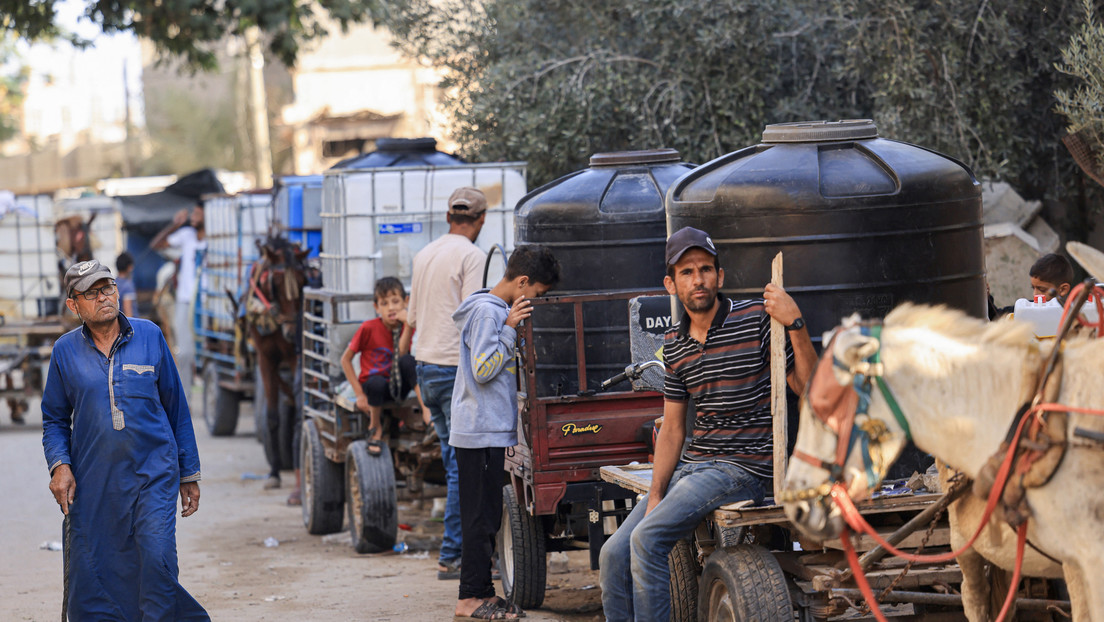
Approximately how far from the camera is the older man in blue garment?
5816 mm

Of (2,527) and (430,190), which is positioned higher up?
(430,190)

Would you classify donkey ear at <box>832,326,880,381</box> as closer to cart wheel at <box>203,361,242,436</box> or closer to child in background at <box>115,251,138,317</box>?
child in background at <box>115,251,138,317</box>

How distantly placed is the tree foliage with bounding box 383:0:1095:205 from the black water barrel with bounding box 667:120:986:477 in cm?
437

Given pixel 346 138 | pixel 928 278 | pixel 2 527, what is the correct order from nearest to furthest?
pixel 928 278 → pixel 2 527 → pixel 346 138

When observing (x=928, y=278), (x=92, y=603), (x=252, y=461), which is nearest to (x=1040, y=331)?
(x=928, y=278)

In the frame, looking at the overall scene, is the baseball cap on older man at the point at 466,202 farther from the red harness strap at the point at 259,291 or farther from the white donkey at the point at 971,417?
the white donkey at the point at 971,417

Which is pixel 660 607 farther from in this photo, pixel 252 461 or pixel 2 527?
pixel 252 461

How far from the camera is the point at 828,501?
138 inches

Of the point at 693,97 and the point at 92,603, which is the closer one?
the point at 92,603

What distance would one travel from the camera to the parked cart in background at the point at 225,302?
14.3 m

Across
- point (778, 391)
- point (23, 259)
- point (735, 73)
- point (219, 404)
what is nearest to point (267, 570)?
point (778, 391)

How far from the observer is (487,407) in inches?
253

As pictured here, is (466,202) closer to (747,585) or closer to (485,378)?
(485,378)

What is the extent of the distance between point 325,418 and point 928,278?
5.66 metres
